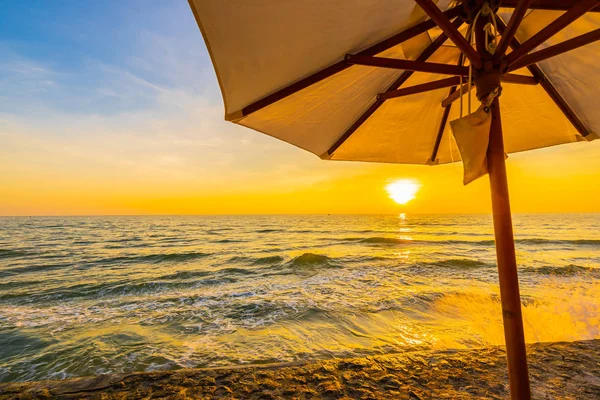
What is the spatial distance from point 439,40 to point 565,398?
3391 millimetres

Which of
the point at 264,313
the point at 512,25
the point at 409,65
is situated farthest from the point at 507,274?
the point at 264,313

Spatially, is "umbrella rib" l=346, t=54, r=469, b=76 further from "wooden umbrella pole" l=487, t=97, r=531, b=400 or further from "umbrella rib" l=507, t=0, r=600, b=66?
"wooden umbrella pole" l=487, t=97, r=531, b=400

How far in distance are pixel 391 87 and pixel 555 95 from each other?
60.9 inches

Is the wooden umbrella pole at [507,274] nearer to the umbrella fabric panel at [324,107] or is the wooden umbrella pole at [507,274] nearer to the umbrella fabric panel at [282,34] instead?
the umbrella fabric panel at [282,34]

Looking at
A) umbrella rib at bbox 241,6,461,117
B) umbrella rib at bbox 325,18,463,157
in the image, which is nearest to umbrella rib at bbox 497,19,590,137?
umbrella rib at bbox 325,18,463,157

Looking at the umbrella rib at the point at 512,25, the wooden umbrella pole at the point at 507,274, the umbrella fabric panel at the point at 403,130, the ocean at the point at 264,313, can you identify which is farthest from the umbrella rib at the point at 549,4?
the ocean at the point at 264,313

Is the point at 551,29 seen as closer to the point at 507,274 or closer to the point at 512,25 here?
the point at 512,25

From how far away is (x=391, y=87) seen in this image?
2.86 metres

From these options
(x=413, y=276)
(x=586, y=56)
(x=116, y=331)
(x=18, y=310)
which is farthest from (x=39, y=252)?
(x=586, y=56)

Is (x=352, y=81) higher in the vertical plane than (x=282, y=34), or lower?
higher

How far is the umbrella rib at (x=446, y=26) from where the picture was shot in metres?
1.48

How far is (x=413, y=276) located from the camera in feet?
32.4

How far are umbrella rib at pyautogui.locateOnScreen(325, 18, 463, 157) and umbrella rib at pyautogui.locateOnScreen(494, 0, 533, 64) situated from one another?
0.63 metres

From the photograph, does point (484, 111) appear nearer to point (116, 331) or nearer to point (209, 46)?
point (209, 46)
